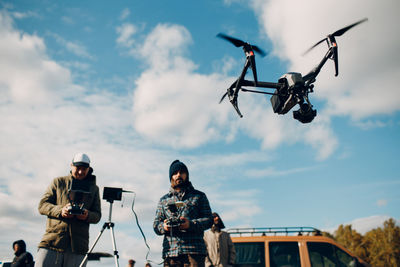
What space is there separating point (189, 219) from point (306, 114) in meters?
3.81

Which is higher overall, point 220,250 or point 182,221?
point 182,221

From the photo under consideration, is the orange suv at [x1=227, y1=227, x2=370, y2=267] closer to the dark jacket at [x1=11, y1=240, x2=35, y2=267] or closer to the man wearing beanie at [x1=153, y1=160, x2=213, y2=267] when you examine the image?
the man wearing beanie at [x1=153, y1=160, x2=213, y2=267]

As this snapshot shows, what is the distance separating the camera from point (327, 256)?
5.93m

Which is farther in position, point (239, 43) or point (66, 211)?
point (239, 43)

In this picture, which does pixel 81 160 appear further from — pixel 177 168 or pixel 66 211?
pixel 177 168

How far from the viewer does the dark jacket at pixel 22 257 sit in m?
7.15

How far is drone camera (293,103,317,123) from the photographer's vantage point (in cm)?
618

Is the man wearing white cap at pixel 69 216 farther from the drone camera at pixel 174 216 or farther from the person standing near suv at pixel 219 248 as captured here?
the person standing near suv at pixel 219 248

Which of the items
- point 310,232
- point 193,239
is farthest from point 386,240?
point 193,239

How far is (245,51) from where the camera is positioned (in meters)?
6.65

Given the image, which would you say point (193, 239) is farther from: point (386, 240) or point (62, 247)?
point (386, 240)

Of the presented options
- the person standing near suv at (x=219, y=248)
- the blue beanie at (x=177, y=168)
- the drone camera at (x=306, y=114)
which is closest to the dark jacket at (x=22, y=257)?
the person standing near suv at (x=219, y=248)

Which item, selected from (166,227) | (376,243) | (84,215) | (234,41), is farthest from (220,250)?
(376,243)

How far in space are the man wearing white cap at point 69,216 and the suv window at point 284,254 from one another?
382cm
